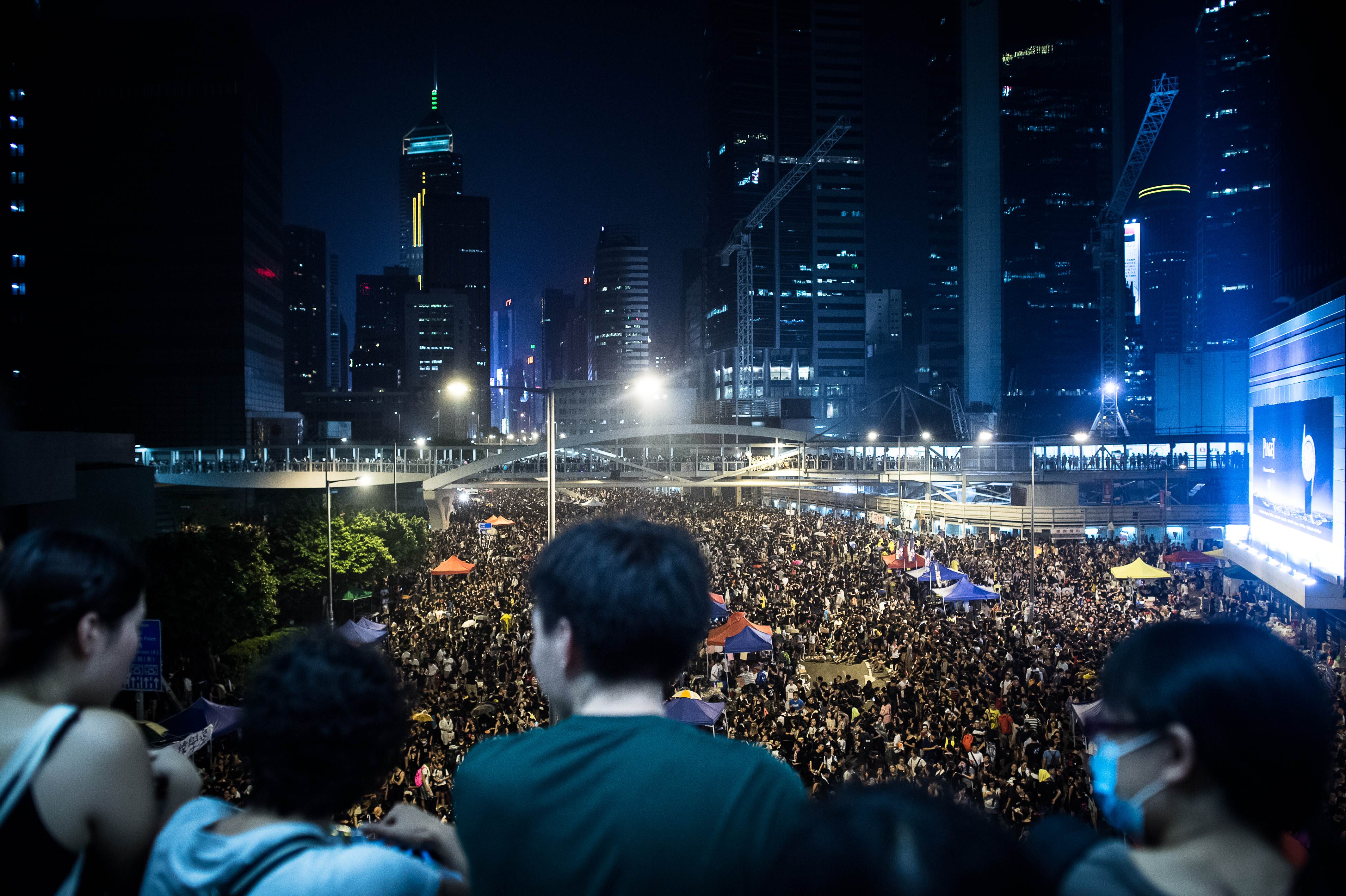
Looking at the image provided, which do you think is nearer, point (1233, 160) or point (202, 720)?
point (202, 720)

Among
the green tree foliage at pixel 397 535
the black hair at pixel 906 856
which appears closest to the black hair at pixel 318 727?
the black hair at pixel 906 856

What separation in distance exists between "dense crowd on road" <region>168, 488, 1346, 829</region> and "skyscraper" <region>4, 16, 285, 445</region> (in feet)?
189

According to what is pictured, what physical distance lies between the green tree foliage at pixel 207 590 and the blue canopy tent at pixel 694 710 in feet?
41.2

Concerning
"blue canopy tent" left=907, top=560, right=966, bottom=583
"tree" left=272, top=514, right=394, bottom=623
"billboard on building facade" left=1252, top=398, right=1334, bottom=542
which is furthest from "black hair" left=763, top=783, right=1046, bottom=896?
"tree" left=272, top=514, right=394, bottom=623

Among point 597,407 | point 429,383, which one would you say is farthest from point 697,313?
point 429,383

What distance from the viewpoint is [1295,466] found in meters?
21.6

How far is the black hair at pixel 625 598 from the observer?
5.81ft

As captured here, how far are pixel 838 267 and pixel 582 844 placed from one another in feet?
498

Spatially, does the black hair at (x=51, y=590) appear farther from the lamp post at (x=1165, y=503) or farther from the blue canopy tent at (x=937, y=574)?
the lamp post at (x=1165, y=503)

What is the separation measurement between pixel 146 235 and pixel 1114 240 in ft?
472

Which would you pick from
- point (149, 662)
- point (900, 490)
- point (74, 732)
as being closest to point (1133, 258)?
point (900, 490)

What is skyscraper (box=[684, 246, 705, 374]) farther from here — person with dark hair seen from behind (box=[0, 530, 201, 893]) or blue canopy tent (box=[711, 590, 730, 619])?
person with dark hair seen from behind (box=[0, 530, 201, 893])

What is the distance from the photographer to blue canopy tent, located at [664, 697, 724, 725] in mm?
11367

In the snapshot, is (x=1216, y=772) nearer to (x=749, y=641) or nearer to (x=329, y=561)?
(x=749, y=641)
